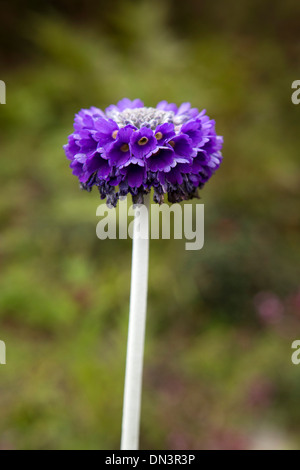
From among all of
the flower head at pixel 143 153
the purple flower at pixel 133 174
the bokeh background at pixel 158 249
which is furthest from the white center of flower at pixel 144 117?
the bokeh background at pixel 158 249

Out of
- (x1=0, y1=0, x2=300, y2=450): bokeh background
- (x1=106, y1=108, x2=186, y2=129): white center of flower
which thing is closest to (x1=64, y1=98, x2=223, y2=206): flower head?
(x1=106, y1=108, x2=186, y2=129): white center of flower

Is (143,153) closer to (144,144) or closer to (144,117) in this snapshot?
(144,144)

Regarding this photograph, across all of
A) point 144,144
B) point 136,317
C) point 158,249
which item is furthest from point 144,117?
point 158,249

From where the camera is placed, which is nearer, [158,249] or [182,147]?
[182,147]

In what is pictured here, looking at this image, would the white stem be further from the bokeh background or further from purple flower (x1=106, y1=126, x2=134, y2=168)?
the bokeh background

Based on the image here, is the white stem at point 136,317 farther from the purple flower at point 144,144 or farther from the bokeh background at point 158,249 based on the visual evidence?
Answer: the bokeh background at point 158,249

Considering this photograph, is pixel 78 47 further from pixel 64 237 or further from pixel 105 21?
pixel 64 237

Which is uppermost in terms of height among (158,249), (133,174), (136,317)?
(158,249)

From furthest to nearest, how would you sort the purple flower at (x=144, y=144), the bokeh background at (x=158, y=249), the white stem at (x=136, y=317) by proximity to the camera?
the bokeh background at (x=158, y=249), the white stem at (x=136, y=317), the purple flower at (x=144, y=144)

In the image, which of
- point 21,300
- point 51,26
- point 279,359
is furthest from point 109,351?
point 51,26
